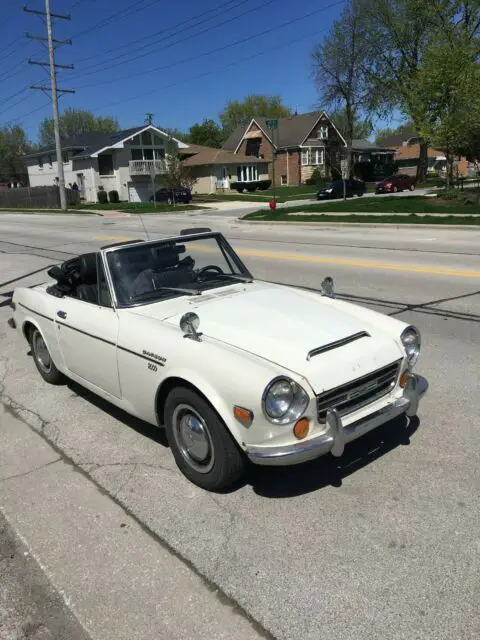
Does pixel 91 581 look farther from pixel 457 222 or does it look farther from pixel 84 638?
pixel 457 222

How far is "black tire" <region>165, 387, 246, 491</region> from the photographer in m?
3.20

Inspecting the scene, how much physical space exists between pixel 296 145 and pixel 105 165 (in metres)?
20.4

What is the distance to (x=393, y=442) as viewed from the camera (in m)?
3.87

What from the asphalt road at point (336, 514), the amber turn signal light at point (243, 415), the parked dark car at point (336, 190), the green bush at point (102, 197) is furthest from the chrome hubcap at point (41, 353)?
the green bush at point (102, 197)

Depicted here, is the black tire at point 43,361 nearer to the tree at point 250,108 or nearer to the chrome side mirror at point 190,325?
the chrome side mirror at point 190,325

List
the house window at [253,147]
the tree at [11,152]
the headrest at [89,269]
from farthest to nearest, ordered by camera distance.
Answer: the tree at [11,152] → the house window at [253,147] → the headrest at [89,269]

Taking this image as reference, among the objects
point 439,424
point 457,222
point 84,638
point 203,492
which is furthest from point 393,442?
point 457,222

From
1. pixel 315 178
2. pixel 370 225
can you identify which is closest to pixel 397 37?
pixel 315 178

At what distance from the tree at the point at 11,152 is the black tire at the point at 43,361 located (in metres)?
110

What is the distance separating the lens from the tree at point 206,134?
306 ft

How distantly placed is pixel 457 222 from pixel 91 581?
19016 mm

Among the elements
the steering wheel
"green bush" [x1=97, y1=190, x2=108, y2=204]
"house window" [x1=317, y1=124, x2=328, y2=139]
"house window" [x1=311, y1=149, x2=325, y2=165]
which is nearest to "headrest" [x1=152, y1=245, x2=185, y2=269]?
the steering wheel

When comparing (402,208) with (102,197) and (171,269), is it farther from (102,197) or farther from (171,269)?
(102,197)

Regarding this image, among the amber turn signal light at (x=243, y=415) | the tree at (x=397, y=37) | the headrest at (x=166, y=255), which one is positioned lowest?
the amber turn signal light at (x=243, y=415)
